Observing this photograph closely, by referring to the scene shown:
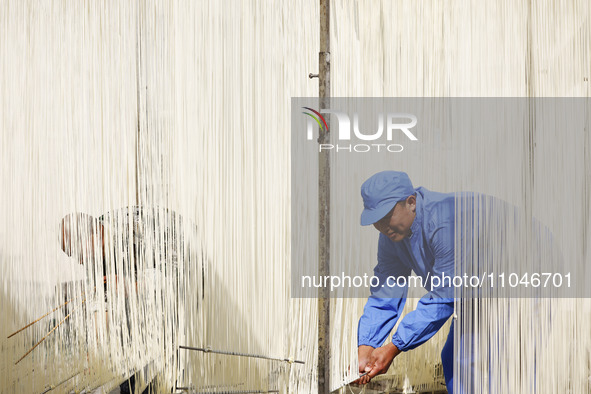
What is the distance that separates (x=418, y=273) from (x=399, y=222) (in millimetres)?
128

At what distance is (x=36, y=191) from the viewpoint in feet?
4.20

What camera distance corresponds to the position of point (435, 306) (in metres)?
1.24

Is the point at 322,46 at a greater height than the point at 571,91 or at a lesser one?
greater

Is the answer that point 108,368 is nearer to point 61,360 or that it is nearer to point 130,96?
point 61,360

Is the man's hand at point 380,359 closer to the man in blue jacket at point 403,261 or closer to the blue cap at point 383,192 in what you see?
the man in blue jacket at point 403,261

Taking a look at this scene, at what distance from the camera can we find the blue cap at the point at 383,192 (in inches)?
48.8

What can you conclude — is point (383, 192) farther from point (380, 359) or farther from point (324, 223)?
point (380, 359)

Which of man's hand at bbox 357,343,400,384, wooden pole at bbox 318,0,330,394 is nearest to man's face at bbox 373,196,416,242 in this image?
wooden pole at bbox 318,0,330,394

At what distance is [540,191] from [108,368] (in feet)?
3.61

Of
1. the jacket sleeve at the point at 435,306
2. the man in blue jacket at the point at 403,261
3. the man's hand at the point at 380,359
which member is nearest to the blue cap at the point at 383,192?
the man in blue jacket at the point at 403,261

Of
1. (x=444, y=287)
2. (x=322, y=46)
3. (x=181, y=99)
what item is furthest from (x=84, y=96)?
(x=444, y=287)

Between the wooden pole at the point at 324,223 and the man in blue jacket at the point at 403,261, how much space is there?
0.28 feet

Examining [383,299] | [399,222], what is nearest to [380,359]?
[383,299]

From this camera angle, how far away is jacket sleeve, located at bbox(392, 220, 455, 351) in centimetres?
124
